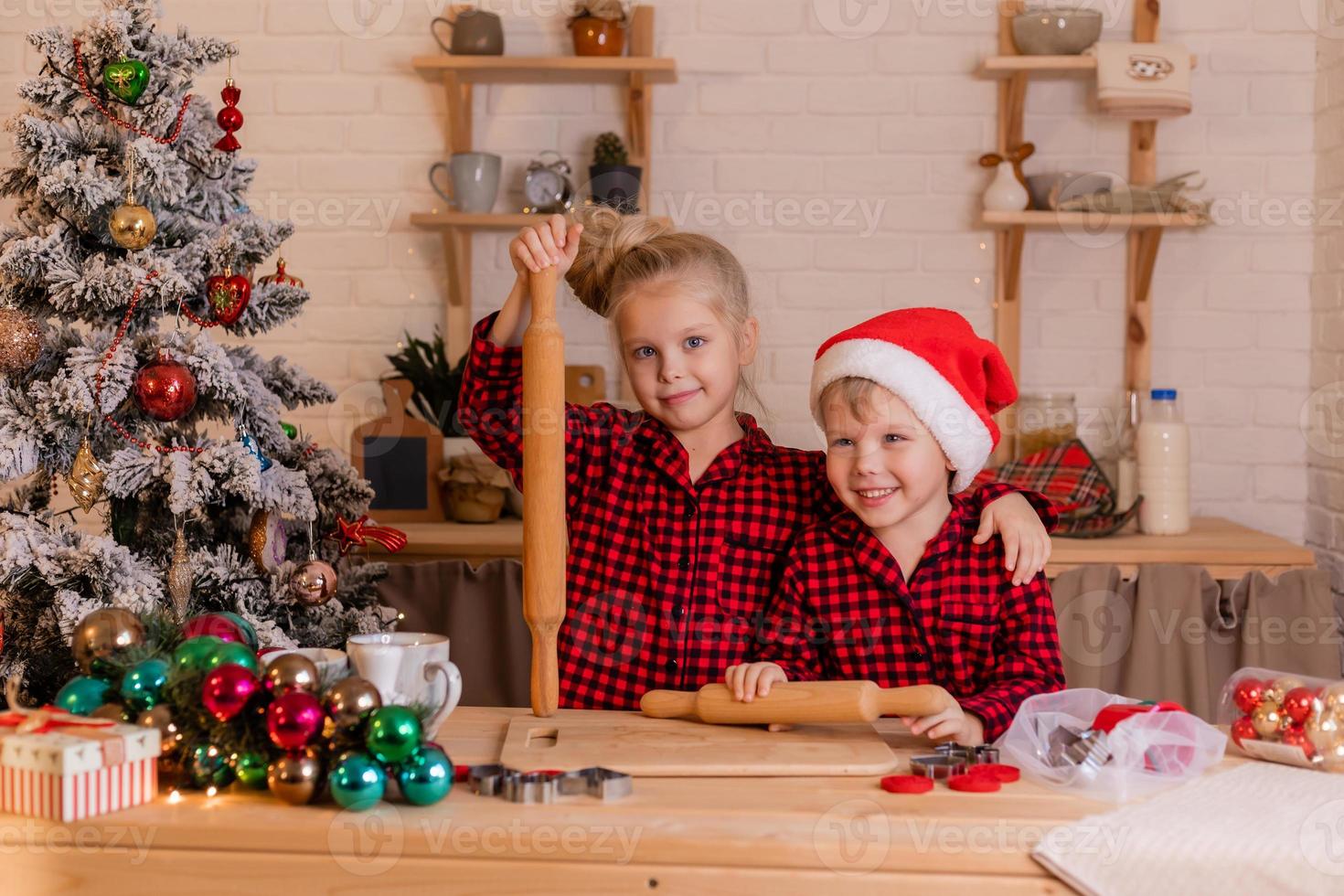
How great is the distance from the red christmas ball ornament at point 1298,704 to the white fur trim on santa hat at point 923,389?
1.61 feet

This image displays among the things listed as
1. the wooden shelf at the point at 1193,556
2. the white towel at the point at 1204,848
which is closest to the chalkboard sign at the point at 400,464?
the wooden shelf at the point at 1193,556

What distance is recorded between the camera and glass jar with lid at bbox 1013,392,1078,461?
293cm

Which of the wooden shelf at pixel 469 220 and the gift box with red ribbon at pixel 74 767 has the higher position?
the wooden shelf at pixel 469 220

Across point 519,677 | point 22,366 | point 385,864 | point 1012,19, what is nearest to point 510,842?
point 385,864

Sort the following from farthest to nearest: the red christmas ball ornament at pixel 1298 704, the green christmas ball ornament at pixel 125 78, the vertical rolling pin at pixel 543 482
Result: 1. the green christmas ball ornament at pixel 125 78
2. the vertical rolling pin at pixel 543 482
3. the red christmas ball ornament at pixel 1298 704

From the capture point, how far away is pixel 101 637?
1.08 m

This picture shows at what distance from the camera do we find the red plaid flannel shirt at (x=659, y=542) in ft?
5.35

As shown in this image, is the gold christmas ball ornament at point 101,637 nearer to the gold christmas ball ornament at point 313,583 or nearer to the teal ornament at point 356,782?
the teal ornament at point 356,782

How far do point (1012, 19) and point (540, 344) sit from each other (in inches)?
83.6

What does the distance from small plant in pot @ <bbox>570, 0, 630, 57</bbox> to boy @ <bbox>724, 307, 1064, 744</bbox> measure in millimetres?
1562

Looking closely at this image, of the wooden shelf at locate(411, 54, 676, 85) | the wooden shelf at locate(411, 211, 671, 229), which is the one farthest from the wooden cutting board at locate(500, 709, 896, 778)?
the wooden shelf at locate(411, 54, 676, 85)

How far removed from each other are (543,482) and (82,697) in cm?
44

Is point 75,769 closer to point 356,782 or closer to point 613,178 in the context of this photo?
point 356,782

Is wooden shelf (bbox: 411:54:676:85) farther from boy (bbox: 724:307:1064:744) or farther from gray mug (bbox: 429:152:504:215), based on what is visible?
boy (bbox: 724:307:1064:744)
